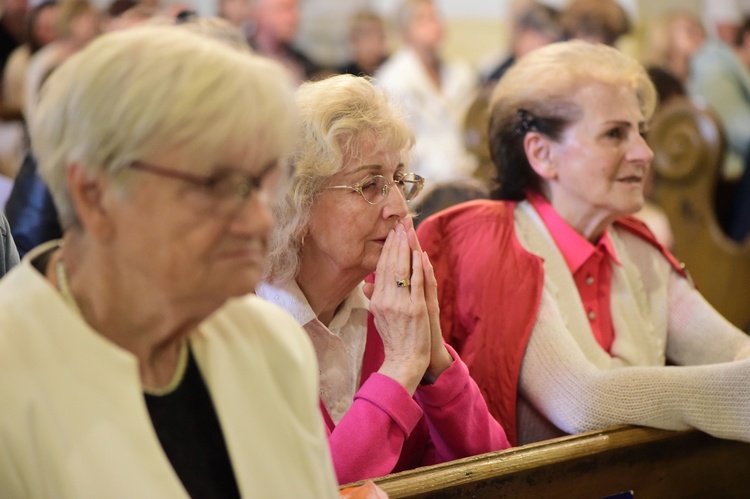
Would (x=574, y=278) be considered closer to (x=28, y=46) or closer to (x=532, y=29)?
(x=532, y=29)

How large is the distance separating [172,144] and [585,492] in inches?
46.1

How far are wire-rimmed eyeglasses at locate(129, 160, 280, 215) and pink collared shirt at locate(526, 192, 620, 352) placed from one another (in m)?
1.31

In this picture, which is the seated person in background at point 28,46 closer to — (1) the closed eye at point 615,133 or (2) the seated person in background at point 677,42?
(1) the closed eye at point 615,133

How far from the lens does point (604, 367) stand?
220 cm

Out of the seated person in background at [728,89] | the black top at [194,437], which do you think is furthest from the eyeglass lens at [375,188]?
the seated person in background at [728,89]

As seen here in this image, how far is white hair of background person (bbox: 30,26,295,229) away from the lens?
108 centimetres

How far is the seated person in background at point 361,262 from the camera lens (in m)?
1.79

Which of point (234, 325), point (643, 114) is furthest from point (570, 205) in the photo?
point (234, 325)

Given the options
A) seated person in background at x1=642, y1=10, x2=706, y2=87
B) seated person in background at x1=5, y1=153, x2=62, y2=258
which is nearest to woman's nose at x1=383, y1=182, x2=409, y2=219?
seated person in background at x1=5, y1=153, x2=62, y2=258

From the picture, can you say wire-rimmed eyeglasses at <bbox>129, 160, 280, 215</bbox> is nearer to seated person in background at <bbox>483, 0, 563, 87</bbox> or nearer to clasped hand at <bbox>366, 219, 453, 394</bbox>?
clasped hand at <bbox>366, 219, 453, 394</bbox>

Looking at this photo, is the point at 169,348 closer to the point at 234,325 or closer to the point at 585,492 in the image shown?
the point at 234,325

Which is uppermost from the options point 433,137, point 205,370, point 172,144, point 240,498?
point 172,144

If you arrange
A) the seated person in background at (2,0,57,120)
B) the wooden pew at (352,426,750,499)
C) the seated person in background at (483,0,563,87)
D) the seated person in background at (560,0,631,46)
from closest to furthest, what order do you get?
the wooden pew at (352,426,750,499) < the seated person in background at (560,0,631,46) < the seated person in background at (2,0,57,120) < the seated person in background at (483,0,563,87)

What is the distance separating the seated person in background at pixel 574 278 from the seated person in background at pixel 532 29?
10.1 feet
